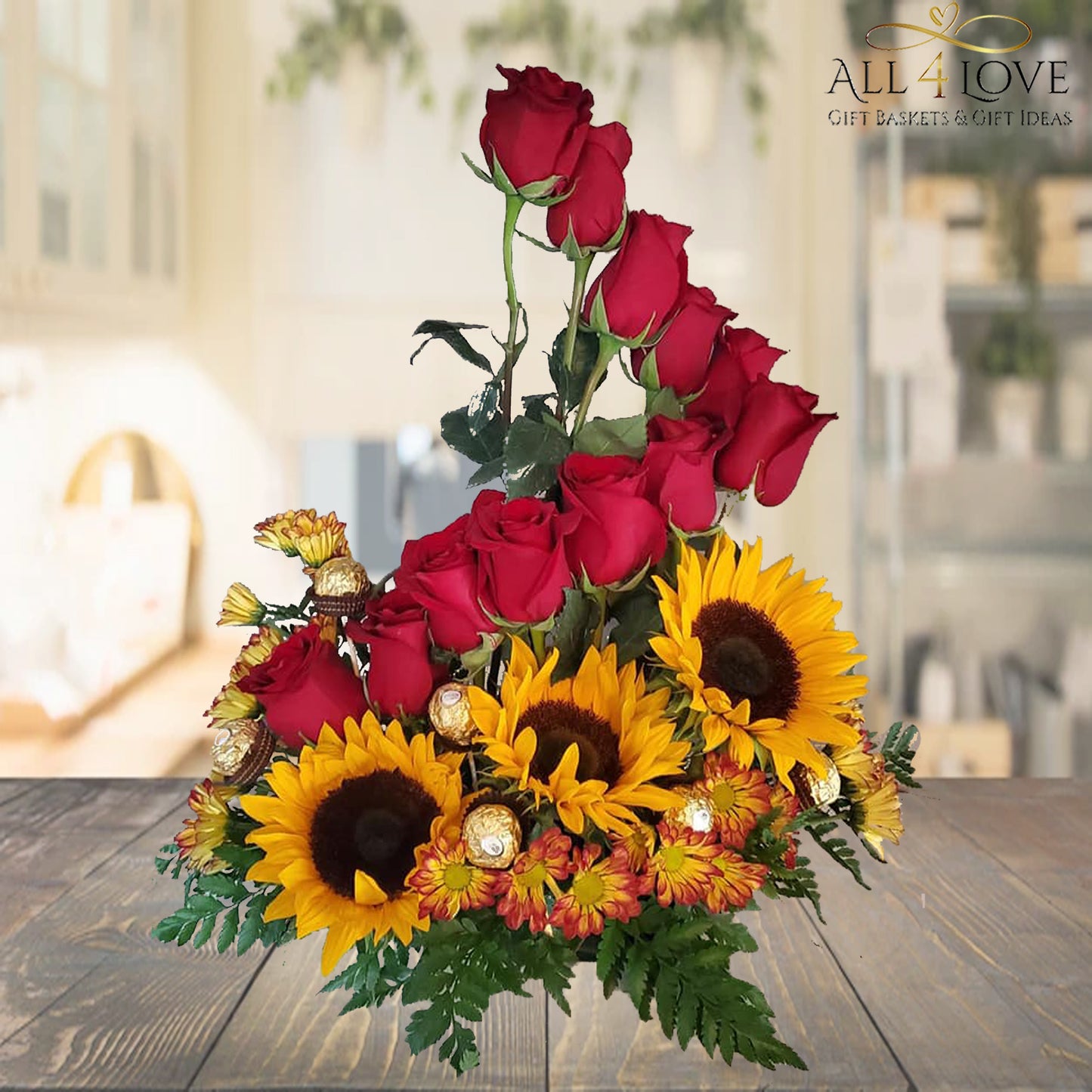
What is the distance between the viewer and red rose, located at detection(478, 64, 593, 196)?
1.75 feet

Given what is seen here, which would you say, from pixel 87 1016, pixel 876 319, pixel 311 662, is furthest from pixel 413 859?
pixel 876 319

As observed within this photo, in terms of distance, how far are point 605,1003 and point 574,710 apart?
211 mm

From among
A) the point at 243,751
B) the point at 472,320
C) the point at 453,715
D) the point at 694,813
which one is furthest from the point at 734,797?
the point at 472,320

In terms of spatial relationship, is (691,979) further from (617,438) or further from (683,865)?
(617,438)

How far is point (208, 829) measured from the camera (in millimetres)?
573

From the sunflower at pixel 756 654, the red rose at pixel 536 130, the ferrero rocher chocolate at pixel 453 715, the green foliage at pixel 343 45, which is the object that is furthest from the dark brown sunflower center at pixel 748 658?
the green foliage at pixel 343 45

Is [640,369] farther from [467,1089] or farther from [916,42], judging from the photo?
[916,42]

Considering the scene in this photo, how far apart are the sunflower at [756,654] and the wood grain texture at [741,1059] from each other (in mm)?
149

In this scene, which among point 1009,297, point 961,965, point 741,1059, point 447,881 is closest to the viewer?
point 447,881

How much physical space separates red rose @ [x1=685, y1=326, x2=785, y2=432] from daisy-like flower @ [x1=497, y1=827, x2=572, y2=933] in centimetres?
21

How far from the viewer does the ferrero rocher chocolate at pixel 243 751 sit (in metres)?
0.57

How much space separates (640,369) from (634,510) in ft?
0.31

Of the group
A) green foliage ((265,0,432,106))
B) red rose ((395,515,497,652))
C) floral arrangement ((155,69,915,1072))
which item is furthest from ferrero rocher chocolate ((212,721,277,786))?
green foliage ((265,0,432,106))

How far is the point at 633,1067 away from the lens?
0.59 m
